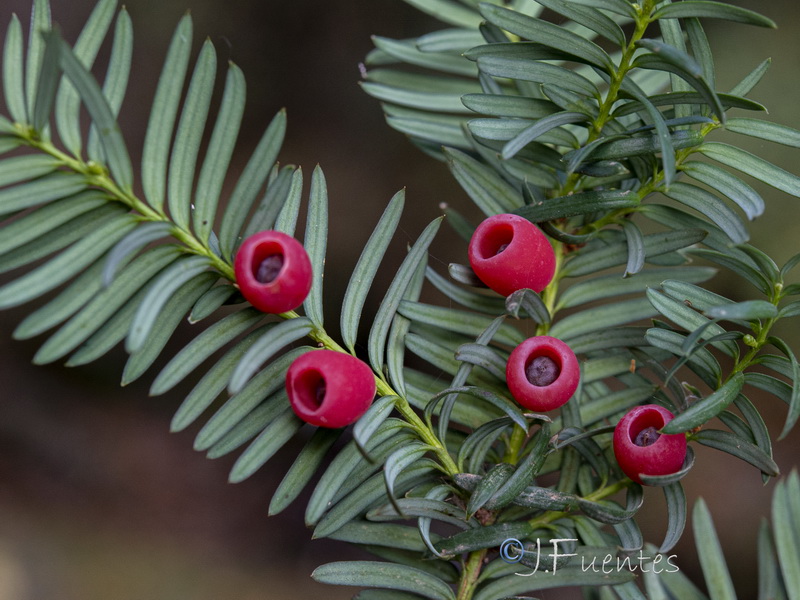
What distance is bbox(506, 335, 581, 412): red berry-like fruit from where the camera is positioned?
0.81 metres

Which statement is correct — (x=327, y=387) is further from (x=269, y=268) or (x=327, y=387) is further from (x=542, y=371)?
(x=542, y=371)

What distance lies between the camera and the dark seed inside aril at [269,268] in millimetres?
734

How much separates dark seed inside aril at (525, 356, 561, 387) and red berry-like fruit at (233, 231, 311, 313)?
11.4 inches

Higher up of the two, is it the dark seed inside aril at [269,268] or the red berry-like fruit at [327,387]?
the dark seed inside aril at [269,268]

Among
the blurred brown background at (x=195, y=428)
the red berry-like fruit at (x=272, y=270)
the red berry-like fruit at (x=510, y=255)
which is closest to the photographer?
the red berry-like fruit at (x=272, y=270)

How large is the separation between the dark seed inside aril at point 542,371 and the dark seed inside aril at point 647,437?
12cm

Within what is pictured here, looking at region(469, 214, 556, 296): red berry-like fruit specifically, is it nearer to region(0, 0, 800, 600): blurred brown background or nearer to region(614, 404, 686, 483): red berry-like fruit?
region(614, 404, 686, 483): red berry-like fruit

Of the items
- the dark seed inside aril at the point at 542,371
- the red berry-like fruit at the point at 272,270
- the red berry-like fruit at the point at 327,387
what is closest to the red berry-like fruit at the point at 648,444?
the dark seed inside aril at the point at 542,371

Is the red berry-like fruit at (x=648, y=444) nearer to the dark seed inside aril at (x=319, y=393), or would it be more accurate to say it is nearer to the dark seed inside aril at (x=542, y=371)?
the dark seed inside aril at (x=542, y=371)

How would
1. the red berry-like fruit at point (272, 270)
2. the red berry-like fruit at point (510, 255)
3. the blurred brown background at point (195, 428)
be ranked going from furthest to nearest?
the blurred brown background at point (195, 428) < the red berry-like fruit at point (510, 255) < the red berry-like fruit at point (272, 270)

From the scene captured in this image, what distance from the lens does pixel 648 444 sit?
0.83 m

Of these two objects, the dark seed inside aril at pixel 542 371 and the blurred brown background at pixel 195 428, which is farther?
the blurred brown background at pixel 195 428

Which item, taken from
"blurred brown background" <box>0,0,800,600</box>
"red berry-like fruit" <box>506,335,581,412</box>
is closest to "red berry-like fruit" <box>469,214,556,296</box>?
"red berry-like fruit" <box>506,335,581,412</box>

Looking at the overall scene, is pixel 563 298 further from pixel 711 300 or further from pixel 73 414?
pixel 73 414
